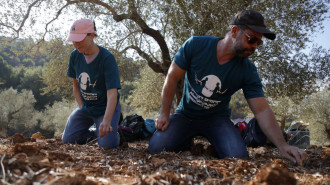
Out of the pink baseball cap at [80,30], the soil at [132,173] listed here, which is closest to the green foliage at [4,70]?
the pink baseball cap at [80,30]

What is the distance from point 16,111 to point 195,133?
2983cm

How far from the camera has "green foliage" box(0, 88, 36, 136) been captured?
2730cm

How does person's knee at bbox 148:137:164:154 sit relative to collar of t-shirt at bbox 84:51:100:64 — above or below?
below

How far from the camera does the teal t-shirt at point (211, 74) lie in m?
3.18

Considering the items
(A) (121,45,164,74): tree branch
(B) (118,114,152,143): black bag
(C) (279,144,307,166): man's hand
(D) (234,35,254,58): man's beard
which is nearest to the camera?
(C) (279,144,307,166): man's hand

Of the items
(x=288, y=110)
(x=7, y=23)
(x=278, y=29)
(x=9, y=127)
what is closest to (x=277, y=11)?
(x=278, y=29)

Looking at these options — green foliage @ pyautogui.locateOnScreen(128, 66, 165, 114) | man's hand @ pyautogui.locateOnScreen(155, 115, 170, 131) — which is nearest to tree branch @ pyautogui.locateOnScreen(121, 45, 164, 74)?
green foliage @ pyautogui.locateOnScreen(128, 66, 165, 114)

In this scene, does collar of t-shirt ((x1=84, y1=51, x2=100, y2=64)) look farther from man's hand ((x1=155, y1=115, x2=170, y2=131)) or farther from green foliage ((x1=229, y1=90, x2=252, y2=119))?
green foliage ((x1=229, y1=90, x2=252, y2=119))

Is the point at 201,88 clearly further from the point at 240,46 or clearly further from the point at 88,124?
the point at 88,124

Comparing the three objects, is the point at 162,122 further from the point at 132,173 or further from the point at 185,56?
the point at 132,173

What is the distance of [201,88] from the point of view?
3.29 metres

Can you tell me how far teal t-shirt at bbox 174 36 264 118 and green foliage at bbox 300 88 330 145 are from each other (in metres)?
19.0

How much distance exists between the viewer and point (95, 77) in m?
3.93

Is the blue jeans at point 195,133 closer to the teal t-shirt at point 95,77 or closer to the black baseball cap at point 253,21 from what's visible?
the teal t-shirt at point 95,77
